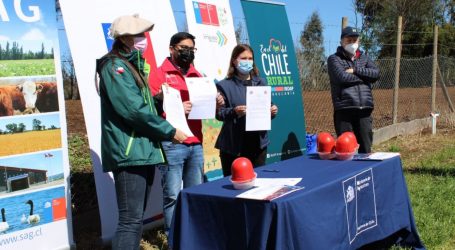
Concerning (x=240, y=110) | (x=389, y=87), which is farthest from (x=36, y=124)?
(x=389, y=87)

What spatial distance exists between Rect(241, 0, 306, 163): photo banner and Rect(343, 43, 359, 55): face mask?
131cm

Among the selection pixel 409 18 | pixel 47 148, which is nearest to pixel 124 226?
pixel 47 148

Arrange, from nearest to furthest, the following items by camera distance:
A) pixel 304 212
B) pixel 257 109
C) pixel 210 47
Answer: pixel 304 212 < pixel 257 109 < pixel 210 47

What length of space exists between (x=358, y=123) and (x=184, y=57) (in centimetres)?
241

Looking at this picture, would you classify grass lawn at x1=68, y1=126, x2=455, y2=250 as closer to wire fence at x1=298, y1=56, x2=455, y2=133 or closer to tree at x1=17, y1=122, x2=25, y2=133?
tree at x1=17, y1=122, x2=25, y2=133

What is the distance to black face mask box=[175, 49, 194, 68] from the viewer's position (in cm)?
388

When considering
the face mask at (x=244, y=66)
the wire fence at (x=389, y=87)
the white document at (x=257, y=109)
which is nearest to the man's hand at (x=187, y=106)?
the white document at (x=257, y=109)

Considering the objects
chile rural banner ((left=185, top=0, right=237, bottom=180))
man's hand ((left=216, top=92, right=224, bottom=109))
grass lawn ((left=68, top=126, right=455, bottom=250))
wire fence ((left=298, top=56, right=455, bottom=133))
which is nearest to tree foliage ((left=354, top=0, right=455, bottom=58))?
wire fence ((left=298, top=56, right=455, bottom=133))

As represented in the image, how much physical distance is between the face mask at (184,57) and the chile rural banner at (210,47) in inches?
62.8

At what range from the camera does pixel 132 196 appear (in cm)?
305

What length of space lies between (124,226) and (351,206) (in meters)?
1.47

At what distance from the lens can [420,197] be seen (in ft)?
18.2

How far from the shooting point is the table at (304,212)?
2.62 metres

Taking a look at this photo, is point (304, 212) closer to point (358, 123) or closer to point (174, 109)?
point (174, 109)
